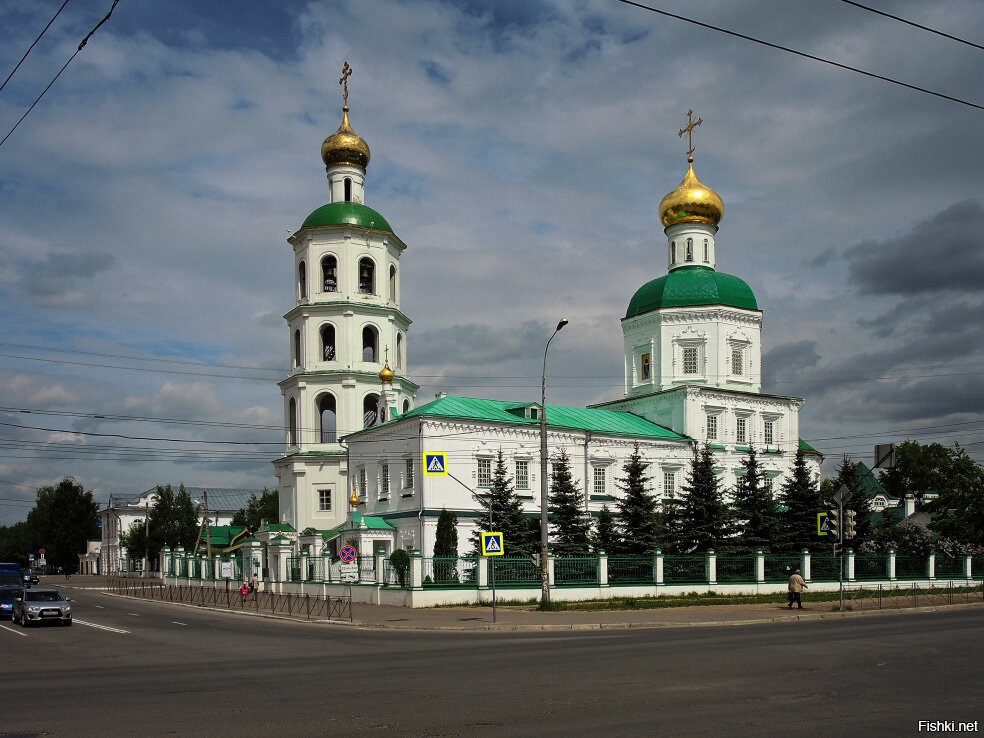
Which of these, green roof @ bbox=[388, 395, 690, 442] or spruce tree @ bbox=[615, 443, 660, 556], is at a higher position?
green roof @ bbox=[388, 395, 690, 442]

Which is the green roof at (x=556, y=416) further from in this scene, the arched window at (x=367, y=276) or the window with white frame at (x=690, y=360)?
the arched window at (x=367, y=276)

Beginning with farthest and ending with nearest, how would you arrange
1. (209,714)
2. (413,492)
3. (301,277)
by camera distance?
(301,277)
(413,492)
(209,714)

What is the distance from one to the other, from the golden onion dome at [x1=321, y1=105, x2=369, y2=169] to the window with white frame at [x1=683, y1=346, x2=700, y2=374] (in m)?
22.6

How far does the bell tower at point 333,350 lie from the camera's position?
55.9 m

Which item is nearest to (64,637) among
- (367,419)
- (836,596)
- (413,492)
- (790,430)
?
(413,492)

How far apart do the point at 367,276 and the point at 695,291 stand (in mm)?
19498

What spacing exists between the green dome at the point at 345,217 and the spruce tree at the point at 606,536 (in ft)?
73.9

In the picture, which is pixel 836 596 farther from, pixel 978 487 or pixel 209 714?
pixel 209 714

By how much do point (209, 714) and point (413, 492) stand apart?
1419 inches

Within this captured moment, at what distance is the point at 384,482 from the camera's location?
1953 inches

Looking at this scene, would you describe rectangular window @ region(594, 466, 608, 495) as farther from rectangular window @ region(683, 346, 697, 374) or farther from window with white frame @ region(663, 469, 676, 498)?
rectangular window @ region(683, 346, 697, 374)

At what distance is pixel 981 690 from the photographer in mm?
11883

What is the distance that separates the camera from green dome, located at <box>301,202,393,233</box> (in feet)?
186

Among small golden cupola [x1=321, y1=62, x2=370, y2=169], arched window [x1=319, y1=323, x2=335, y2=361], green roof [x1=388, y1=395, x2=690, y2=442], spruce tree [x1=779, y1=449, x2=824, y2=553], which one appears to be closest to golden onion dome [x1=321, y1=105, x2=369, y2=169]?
small golden cupola [x1=321, y1=62, x2=370, y2=169]
